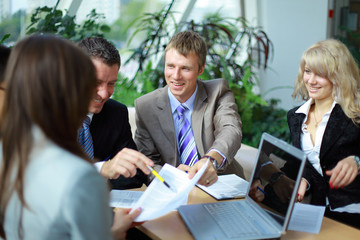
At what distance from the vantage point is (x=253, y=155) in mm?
3186

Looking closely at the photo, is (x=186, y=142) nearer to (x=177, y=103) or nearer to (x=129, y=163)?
(x=177, y=103)

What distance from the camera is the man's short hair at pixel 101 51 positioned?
2.17 metres

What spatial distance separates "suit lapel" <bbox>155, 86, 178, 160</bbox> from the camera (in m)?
2.49

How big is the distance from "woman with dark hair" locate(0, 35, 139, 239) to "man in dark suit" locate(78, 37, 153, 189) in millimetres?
739

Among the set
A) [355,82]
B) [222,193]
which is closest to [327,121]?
[355,82]

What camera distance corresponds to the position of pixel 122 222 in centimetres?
141

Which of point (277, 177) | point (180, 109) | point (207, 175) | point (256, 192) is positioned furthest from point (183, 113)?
point (277, 177)

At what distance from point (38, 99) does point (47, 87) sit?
4cm

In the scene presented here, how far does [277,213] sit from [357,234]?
360 millimetres

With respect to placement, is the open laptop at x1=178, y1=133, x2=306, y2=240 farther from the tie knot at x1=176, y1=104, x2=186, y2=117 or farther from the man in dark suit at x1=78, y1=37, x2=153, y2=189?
the tie knot at x1=176, y1=104, x2=186, y2=117

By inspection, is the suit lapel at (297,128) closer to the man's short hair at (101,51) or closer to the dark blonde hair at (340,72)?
the dark blonde hair at (340,72)

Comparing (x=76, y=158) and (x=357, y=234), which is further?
(x=357, y=234)

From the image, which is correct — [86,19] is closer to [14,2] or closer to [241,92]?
[14,2]

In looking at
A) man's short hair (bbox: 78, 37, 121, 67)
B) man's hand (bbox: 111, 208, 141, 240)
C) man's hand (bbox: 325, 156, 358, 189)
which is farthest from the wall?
man's hand (bbox: 111, 208, 141, 240)
